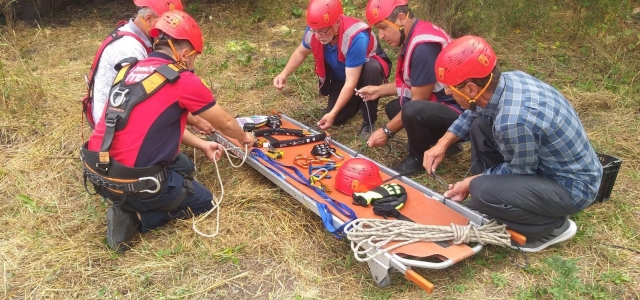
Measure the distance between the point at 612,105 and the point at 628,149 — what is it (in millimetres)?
1022

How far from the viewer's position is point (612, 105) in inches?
213

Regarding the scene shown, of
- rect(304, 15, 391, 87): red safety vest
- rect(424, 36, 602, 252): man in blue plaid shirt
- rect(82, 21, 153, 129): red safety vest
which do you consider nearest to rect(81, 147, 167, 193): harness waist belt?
rect(82, 21, 153, 129): red safety vest

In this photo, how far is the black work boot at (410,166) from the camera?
4.42 m

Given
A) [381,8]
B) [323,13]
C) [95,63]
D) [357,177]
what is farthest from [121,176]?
[381,8]

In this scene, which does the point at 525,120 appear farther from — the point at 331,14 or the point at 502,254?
the point at 331,14

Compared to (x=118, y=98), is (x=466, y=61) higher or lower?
higher

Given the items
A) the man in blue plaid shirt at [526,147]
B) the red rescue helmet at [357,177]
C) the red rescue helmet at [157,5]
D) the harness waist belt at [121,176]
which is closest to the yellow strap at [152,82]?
the harness waist belt at [121,176]

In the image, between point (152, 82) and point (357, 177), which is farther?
point (357, 177)

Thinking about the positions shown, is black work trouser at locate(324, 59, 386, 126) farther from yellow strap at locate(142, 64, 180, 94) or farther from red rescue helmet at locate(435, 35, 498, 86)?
yellow strap at locate(142, 64, 180, 94)

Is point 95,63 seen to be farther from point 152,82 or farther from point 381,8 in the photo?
point 381,8

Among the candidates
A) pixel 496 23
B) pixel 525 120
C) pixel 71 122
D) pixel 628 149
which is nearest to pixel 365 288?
pixel 525 120

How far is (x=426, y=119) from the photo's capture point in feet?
13.5

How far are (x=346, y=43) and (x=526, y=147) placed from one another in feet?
7.29

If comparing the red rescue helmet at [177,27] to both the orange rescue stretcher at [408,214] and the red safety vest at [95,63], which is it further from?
the orange rescue stretcher at [408,214]
